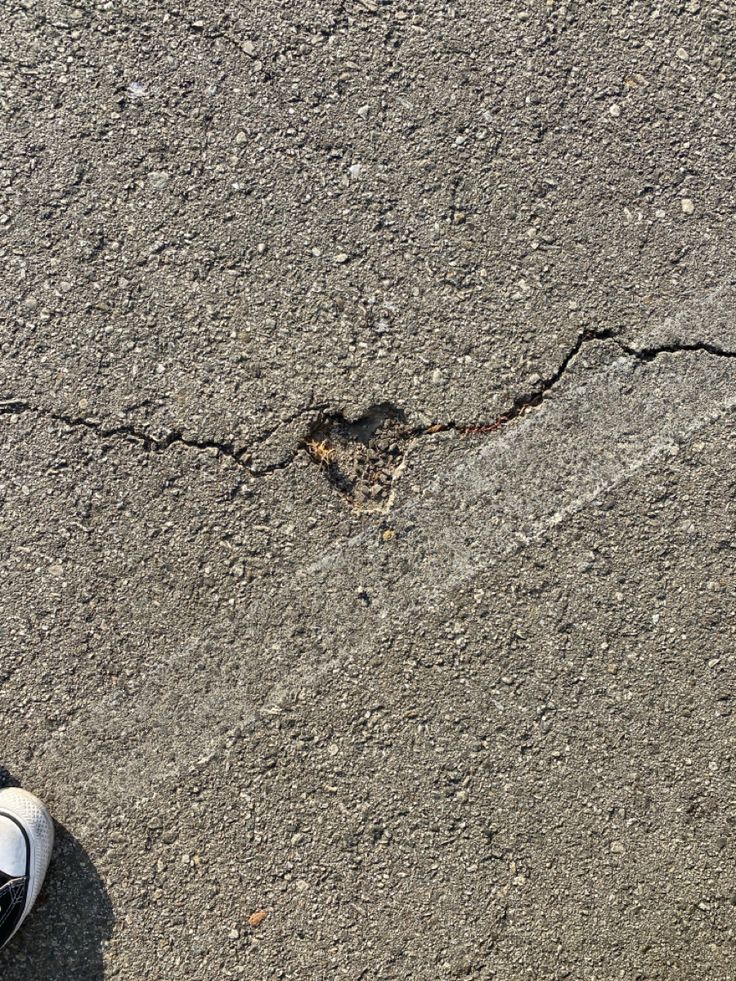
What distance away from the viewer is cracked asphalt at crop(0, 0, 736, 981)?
256cm

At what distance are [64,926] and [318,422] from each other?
1.80 m

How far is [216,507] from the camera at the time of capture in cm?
256

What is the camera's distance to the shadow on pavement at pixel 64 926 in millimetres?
2541

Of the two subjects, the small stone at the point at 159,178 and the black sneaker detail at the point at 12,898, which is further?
the small stone at the point at 159,178

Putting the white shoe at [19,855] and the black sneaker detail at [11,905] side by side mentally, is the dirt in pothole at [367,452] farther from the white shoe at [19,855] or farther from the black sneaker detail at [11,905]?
the black sneaker detail at [11,905]

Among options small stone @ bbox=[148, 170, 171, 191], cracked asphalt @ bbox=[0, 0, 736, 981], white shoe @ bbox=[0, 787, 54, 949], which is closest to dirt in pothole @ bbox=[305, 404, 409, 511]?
cracked asphalt @ bbox=[0, 0, 736, 981]

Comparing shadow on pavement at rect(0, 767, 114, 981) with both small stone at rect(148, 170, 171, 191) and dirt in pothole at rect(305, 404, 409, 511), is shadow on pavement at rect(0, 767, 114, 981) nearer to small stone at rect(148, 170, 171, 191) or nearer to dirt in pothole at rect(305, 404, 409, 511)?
dirt in pothole at rect(305, 404, 409, 511)

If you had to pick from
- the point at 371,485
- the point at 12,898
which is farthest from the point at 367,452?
the point at 12,898

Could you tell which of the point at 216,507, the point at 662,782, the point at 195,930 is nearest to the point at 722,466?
the point at 662,782

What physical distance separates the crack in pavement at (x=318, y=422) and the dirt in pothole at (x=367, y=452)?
0.02 meters

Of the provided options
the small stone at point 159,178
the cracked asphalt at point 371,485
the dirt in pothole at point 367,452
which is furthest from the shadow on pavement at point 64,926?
the small stone at point 159,178

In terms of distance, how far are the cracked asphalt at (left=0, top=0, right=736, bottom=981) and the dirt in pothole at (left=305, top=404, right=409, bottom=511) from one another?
0.01 metres

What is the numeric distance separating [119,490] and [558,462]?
1.41 m

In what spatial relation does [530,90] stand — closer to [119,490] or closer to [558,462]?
[558,462]
